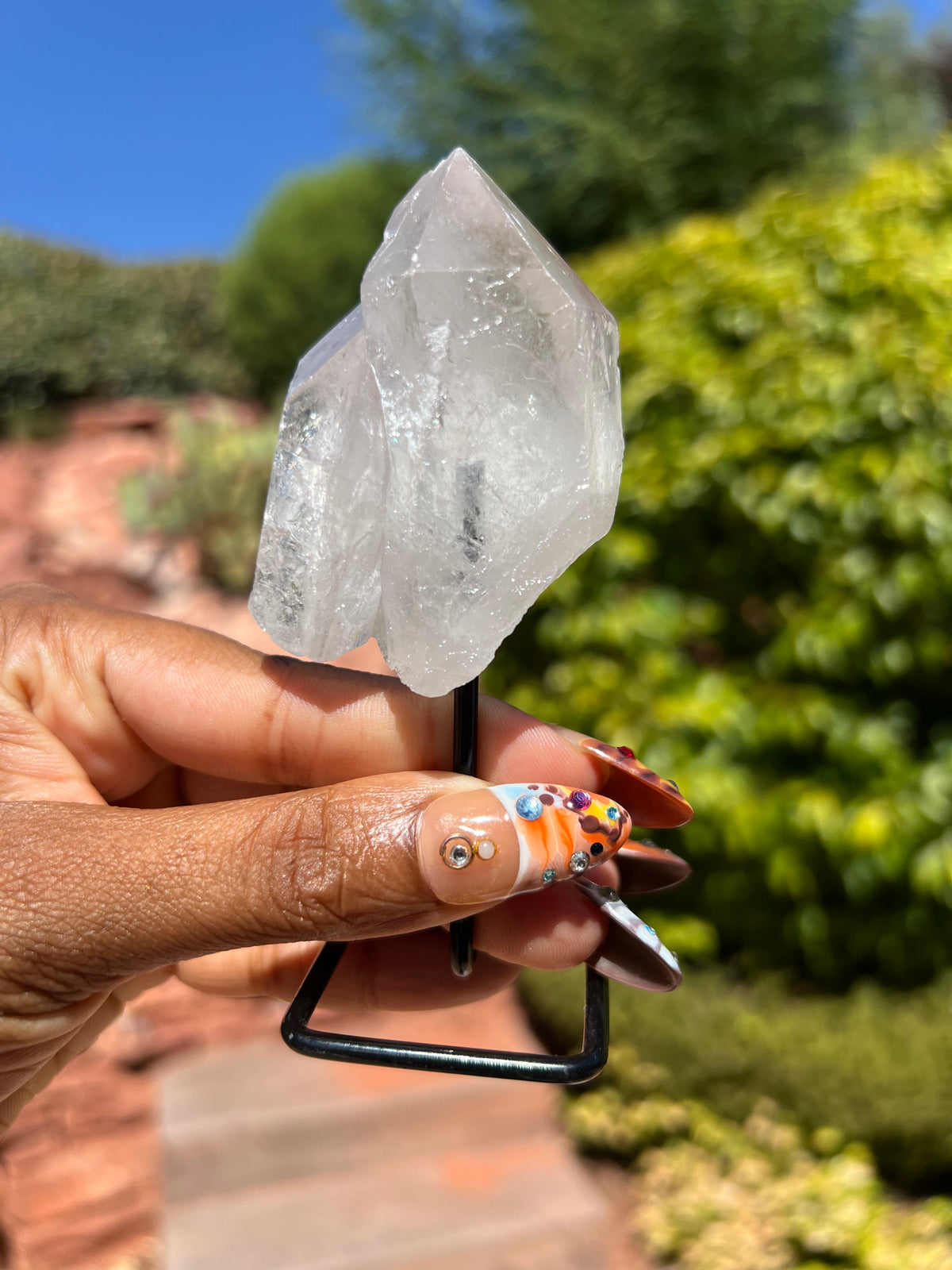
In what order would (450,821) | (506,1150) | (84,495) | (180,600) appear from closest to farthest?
(450,821)
(506,1150)
(180,600)
(84,495)

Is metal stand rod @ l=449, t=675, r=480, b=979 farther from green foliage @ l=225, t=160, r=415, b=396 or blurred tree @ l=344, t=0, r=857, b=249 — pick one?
green foliage @ l=225, t=160, r=415, b=396

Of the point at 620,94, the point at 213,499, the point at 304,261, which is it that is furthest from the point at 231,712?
the point at 304,261

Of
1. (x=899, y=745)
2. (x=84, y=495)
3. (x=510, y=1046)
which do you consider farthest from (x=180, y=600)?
(x=899, y=745)

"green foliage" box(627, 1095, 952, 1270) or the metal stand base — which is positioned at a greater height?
the metal stand base

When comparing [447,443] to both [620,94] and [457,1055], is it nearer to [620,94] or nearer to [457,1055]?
[457,1055]

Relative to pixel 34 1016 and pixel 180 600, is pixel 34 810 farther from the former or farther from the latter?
pixel 180 600

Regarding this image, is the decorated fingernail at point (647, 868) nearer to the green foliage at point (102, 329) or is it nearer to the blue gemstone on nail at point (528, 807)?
the blue gemstone on nail at point (528, 807)

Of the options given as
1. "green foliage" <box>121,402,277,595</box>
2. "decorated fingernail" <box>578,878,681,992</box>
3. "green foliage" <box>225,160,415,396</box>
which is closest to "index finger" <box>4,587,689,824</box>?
"decorated fingernail" <box>578,878,681,992</box>
